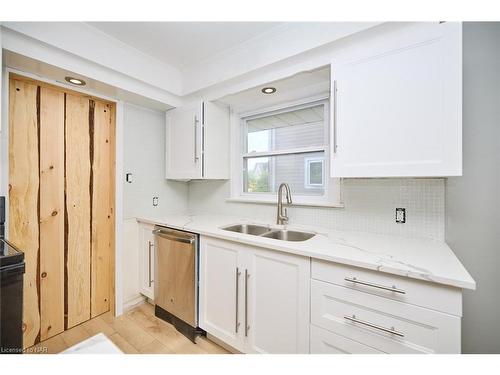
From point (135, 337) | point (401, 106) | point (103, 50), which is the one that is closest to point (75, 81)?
point (103, 50)

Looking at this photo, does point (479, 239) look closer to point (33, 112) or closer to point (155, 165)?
point (155, 165)

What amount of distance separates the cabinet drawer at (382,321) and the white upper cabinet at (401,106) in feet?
2.16

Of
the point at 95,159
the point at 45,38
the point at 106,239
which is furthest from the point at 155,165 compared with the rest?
the point at 45,38

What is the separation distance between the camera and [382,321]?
1020 millimetres

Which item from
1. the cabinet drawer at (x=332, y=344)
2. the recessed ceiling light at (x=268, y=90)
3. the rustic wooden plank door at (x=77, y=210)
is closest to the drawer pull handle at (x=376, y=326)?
Answer: the cabinet drawer at (x=332, y=344)

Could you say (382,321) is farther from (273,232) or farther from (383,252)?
(273,232)

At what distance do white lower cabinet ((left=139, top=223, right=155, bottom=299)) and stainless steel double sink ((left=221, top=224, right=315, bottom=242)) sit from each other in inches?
32.0

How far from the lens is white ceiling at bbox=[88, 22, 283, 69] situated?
155 centimetres

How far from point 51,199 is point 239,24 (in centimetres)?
193

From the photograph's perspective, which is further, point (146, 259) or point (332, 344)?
point (146, 259)

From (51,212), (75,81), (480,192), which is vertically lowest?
(51,212)

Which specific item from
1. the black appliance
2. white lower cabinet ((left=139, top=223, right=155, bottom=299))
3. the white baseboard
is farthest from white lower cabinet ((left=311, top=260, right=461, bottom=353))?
the white baseboard

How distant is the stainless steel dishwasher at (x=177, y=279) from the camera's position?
5.57 ft

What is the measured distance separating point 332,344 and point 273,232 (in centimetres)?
85
